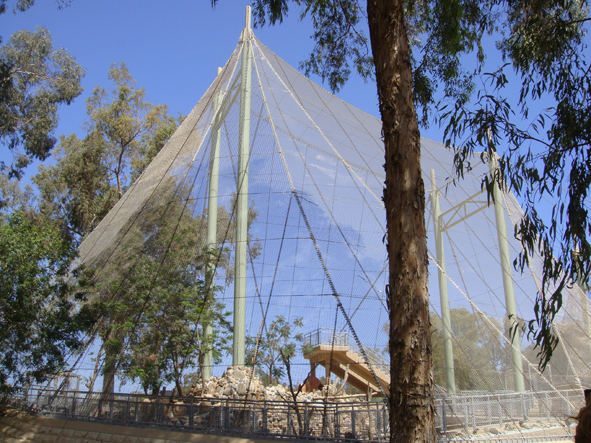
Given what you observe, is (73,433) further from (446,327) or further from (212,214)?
(446,327)

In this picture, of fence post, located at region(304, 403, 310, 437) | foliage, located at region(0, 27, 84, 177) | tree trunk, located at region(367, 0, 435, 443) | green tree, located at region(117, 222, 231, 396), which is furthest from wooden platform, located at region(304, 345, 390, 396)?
foliage, located at region(0, 27, 84, 177)

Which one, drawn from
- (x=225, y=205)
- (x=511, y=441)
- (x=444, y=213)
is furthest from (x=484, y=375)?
(x=225, y=205)

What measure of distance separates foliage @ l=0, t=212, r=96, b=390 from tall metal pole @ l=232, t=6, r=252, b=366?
4601 millimetres

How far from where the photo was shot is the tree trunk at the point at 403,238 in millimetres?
4312

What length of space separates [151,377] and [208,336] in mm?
1349

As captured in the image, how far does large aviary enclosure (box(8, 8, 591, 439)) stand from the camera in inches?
315

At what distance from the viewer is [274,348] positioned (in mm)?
7879

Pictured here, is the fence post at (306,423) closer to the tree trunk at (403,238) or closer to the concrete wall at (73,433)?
the concrete wall at (73,433)

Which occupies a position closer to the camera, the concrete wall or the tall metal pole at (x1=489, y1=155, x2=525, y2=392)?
the concrete wall

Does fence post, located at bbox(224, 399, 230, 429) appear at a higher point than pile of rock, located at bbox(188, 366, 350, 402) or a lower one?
lower

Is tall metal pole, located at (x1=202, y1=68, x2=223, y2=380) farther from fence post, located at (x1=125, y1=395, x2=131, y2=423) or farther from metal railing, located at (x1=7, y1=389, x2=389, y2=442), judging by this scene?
fence post, located at (x1=125, y1=395, x2=131, y2=423)

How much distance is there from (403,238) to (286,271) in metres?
4.24

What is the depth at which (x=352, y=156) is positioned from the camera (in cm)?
1134

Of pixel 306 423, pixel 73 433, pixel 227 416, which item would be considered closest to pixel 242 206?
pixel 227 416
